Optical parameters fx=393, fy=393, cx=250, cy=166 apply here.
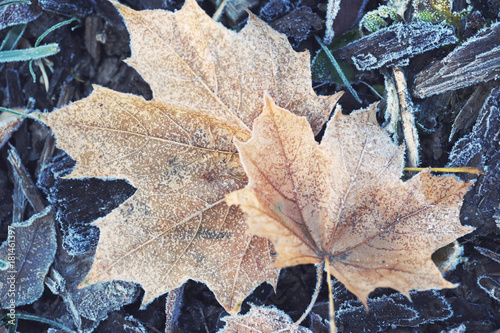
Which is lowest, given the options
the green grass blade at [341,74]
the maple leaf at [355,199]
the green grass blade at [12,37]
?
the green grass blade at [12,37]

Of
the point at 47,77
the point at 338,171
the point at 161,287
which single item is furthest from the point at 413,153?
the point at 47,77

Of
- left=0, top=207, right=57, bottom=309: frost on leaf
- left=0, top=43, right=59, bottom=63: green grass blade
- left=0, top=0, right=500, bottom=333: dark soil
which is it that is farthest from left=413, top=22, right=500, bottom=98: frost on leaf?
left=0, top=207, right=57, bottom=309: frost on leaf

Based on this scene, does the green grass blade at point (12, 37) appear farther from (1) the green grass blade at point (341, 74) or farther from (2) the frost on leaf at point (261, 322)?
(2) the frost on leaf at point (261, 322)

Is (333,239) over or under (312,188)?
under

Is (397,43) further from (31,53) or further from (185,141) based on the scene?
(31,53)

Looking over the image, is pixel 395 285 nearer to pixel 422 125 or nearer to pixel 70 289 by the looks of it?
pixel 422 125

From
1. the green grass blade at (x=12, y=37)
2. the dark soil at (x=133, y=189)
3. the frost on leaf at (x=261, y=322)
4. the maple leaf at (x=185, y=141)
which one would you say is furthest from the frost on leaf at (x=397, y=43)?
the green grass blade at (x=12, y=37)

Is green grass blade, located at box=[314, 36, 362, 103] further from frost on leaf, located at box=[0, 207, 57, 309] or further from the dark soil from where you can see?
frost on leaf, located at box=[0, 207, 57, 309]
